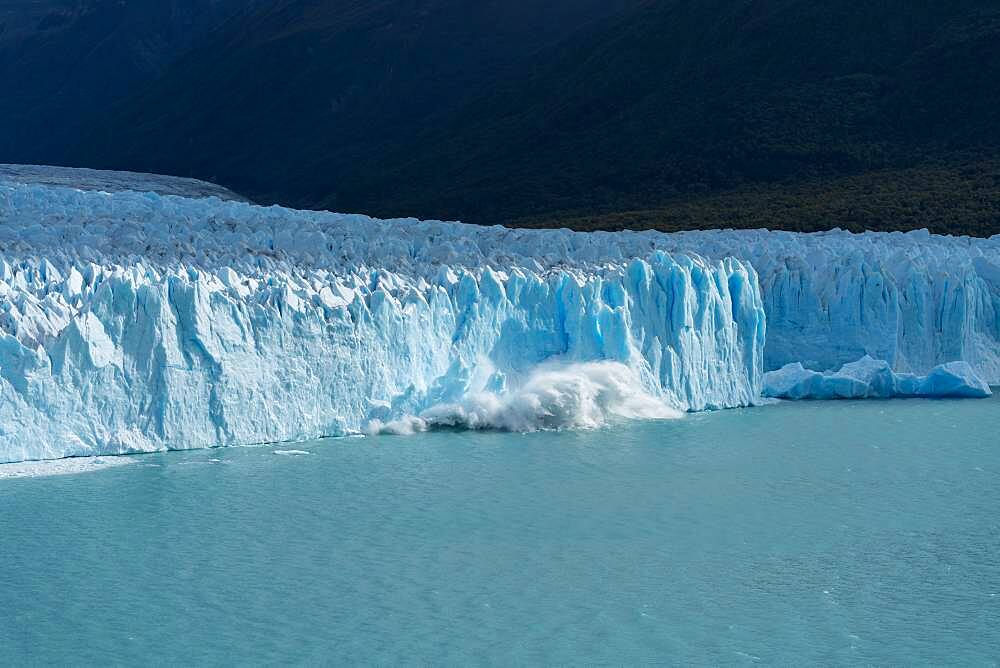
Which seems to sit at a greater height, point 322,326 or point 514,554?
point 322,326

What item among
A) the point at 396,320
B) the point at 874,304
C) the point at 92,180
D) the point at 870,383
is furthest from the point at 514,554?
the point at 92,180

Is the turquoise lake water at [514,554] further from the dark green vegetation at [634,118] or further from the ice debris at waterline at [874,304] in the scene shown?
the dark green vegetation at [634,118]

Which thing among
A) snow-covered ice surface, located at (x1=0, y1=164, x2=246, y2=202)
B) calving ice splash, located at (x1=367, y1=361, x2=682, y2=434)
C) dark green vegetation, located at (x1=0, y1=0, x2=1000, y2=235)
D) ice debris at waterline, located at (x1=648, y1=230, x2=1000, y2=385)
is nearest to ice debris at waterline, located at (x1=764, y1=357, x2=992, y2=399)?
ice debris at waterline, located at (x1=648, y1=230, x2=1000, y2=385)

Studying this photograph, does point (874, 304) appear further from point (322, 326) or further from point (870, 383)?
point (322, 326)

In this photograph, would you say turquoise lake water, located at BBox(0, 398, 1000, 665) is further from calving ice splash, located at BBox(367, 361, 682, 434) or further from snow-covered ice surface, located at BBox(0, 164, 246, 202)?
snow-covered ice surface, located at BBox(0, 164, 246, 202)

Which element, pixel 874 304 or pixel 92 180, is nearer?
pixel 874 304

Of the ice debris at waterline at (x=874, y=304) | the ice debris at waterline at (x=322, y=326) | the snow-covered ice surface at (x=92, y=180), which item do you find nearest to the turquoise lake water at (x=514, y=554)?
the ice debris at waterline at (x=322, y=326)

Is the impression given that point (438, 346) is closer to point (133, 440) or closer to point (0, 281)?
point (133, 440)
